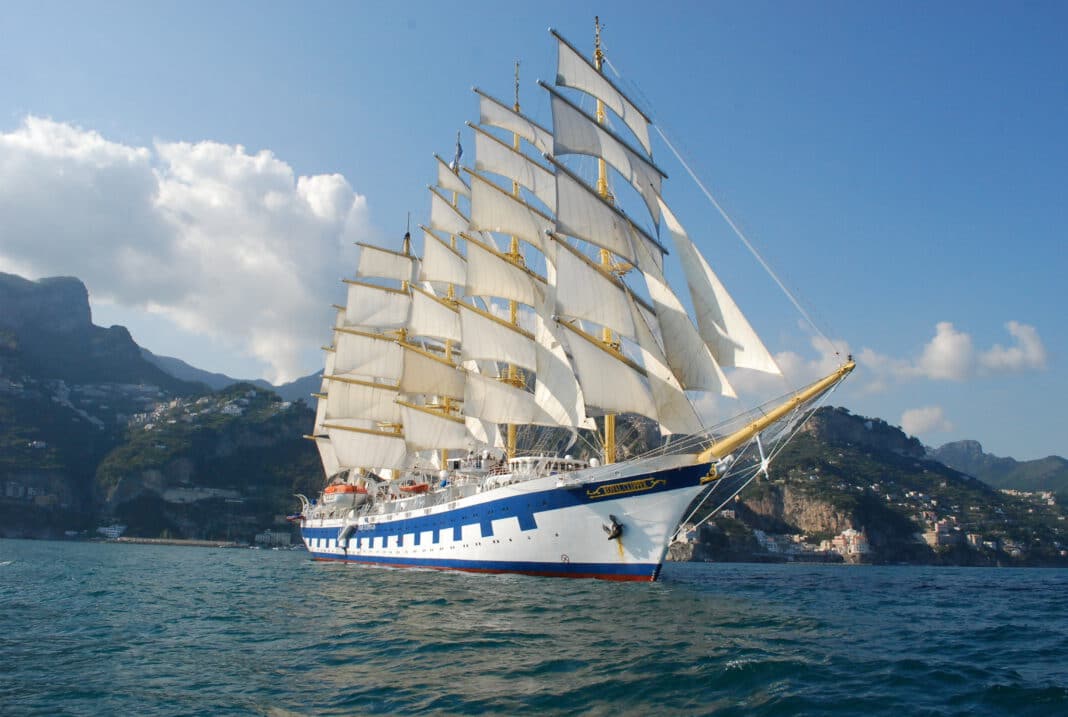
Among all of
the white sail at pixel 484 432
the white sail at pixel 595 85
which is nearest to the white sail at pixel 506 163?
the white sail at pixel 595 85

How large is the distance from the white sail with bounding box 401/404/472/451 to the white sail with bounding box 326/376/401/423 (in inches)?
439

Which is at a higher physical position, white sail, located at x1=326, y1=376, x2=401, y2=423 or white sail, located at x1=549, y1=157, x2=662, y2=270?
white sail, located at x1=549, y1=157, x2=662, y2=270

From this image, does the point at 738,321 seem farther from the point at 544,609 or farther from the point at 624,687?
the point at 624,687

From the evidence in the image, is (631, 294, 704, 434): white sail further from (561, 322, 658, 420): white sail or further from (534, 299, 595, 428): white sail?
(534, 299, 595, 428): white sail

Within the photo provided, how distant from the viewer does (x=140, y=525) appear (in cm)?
14238

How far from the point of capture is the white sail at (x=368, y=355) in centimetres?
6525

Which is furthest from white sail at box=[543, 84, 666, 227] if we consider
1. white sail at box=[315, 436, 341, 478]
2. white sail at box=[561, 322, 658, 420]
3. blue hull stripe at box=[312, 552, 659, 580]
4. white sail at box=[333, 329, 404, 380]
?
white sail at box=[315, 436, 341, 478]

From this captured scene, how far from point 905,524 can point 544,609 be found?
135 metres

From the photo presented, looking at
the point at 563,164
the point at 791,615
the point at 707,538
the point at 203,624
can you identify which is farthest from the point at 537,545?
the point at 707,538

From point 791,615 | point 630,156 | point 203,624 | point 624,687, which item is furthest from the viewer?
point 630,156

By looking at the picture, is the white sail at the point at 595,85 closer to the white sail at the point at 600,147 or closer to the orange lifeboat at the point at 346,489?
the white sail at the point at 600,147

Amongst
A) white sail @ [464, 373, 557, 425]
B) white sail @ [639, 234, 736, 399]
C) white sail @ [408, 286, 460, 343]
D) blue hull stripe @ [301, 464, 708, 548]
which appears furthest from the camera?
white sail @ [408, 286, 460, 343]

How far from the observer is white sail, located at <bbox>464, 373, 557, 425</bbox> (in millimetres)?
43656

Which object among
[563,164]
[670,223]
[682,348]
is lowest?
[682,348]
